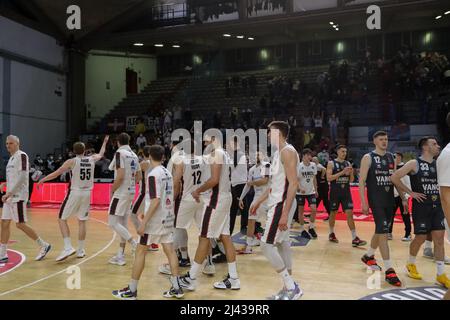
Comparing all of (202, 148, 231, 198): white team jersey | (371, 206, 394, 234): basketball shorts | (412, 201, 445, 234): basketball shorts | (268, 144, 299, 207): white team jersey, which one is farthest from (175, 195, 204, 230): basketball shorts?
(412, 201, 445, 234): basketball shorts

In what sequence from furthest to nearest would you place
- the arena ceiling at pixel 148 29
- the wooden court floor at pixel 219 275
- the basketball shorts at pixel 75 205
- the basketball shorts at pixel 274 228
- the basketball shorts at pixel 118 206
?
the arena ceiling at pixel 148 29, the basketball shorts at pixel 75 205, the basketball shorts at pixel 118 206, the wooden court floor at pixel 219 275, the basketball shorts at pixel 274 228

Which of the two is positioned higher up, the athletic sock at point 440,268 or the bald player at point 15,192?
the bald player at point 15,192

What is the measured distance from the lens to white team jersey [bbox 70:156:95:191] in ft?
22.7

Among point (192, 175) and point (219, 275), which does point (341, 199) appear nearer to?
point (219, 275)

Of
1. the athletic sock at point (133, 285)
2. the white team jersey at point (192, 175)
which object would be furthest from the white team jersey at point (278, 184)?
the athletic sock at point (133, 285)

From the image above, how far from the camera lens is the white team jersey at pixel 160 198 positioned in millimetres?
4734

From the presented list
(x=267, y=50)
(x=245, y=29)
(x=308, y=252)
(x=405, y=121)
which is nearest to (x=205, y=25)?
(x=245, y=29)

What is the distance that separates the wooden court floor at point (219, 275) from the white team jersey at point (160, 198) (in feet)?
2.74

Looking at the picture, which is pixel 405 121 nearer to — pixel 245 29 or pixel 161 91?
pixel 245 29

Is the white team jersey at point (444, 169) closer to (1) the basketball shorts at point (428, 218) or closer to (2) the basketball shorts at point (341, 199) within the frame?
(1) the basketball shorts at point (428, 218)

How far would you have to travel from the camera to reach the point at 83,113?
24.1m

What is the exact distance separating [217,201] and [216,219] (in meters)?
0.22

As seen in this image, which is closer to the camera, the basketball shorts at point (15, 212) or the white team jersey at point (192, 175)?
the white team jersey at point (192, 175)

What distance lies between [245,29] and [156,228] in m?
17.3
